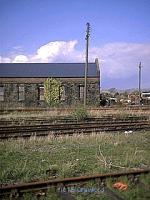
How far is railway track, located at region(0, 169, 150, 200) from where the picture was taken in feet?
23.9

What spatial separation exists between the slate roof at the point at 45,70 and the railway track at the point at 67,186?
1508 inches

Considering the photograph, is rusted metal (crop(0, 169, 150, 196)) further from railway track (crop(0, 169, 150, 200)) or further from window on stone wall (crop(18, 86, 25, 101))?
window on stone wall (crop(18, 86, 25, 101))

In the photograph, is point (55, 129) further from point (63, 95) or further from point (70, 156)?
point (63, 95)

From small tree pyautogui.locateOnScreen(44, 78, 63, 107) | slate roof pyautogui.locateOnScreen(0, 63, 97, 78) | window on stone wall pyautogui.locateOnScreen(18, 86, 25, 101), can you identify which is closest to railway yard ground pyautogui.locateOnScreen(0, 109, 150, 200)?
small tree pyautogui.locateOnScreen(44, 78, 63, 107)

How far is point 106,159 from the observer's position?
36.4 ft

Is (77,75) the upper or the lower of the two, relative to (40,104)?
upper

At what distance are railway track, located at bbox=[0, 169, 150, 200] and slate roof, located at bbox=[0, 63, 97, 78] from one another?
126 feet

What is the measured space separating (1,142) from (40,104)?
32.5m

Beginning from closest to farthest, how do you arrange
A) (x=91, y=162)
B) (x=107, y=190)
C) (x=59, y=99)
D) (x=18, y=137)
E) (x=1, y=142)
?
(x=107, y=190) → (x=91, y=162) → (x=1, y=142) → (x=18, y=137) → (x=59, y=99)

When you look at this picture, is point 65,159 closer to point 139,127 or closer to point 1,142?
point 1,142

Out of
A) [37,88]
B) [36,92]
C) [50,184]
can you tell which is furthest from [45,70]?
[50,184]

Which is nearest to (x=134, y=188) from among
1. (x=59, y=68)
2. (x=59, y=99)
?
(x=59, y=99)

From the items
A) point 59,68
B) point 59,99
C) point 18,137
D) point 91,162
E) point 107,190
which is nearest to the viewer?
point 107,190

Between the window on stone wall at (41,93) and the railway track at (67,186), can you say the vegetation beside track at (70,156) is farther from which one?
the window on stone wall at (41,93)
